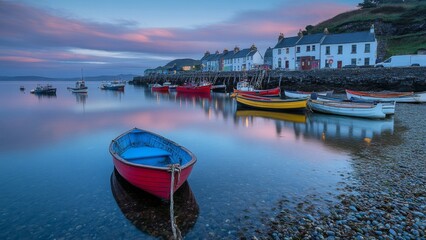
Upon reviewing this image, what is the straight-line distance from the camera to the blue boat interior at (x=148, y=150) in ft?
31.2

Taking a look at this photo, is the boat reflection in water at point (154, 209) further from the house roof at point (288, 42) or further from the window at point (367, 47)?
the house roof at point (288, 42)

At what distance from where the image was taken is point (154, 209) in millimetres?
7688

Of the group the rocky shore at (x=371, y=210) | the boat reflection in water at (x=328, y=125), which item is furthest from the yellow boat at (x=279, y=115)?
the rocky shore at (x=371, y=210)

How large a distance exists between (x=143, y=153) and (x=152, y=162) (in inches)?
40.5

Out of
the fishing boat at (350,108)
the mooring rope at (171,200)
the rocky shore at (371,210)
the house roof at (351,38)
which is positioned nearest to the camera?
the rocky shore at (371,210)

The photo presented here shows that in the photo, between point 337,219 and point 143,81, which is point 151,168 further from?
point 143,81

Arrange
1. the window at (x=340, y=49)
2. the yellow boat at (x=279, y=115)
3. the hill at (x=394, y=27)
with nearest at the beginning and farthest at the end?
1. the yellow boat at (x=279, y=115)
2. the window at (x=340, y=49)
3. the hill at (x=394, y=27)

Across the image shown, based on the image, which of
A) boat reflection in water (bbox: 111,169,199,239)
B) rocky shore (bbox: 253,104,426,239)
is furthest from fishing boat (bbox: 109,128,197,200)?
rocky shore (bbox: 253,104,426,239)

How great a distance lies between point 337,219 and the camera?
662 centimetres

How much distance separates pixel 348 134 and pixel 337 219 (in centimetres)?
1128

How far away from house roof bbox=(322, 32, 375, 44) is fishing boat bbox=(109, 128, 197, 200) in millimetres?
46261

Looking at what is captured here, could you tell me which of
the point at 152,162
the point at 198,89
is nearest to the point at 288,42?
the point at 198,89

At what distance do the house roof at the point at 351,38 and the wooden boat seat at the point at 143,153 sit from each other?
4695 centimetres

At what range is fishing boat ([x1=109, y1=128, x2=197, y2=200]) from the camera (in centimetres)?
746
